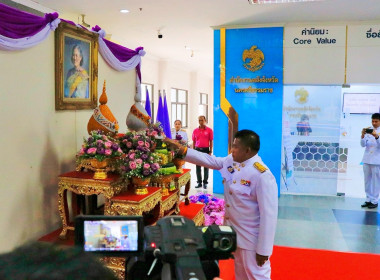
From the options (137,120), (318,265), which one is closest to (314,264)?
(318,265)

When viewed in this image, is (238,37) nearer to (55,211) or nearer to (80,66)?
(80,66)

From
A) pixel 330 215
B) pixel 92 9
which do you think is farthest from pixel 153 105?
pixel 330 215

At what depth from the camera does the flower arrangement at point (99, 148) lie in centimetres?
310

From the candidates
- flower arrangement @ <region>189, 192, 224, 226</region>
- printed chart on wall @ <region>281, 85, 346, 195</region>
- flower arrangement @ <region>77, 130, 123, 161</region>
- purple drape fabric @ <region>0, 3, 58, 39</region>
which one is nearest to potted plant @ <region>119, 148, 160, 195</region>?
flower arrangement @ <region>77, 130, 123, 161</region>

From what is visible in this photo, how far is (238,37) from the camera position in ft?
22.7

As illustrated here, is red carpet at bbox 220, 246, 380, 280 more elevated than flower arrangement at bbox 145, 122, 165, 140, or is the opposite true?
flower arrangement at bbox 145, 122, 165, 140

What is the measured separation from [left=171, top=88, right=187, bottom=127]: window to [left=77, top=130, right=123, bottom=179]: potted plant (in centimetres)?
986

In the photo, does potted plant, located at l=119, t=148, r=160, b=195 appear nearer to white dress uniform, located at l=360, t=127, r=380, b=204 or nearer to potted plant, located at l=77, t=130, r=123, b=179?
potted plant, located at l=77, t=130, r=123, b=179

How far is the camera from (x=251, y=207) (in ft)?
8.42

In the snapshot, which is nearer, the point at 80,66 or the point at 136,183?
the point at 136,183

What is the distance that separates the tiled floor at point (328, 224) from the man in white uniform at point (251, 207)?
193 cm

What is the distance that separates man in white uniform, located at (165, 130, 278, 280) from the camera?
2.45 metres

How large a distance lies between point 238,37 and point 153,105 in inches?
203

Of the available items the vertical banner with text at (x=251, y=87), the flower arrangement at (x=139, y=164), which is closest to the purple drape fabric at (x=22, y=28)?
the flower arrangement at (x=139, y=164)
